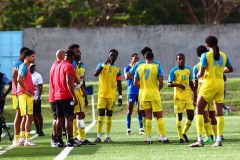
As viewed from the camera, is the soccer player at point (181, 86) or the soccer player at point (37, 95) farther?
the soccer player at point (37, 95)

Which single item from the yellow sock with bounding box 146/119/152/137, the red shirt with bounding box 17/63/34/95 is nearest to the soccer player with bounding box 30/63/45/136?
Result: the red shirt with bounding box 17/63/34/95

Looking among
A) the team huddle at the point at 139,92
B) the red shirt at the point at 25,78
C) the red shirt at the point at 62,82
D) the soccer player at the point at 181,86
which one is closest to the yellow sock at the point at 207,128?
the team huddle at the point at 139,92

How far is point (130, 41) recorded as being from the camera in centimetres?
5106

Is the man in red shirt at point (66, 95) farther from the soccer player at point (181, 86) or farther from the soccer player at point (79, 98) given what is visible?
the soccer player at point (181, 86)

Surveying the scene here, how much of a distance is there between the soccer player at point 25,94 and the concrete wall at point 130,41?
29.5 metres

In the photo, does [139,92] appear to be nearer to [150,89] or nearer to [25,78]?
[150,89]

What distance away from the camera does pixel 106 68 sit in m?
22.3

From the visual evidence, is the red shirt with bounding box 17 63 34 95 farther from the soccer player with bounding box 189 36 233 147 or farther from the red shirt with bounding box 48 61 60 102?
the soccer player with bounding box 189 36 233 147

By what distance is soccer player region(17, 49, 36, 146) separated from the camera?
20875 mm

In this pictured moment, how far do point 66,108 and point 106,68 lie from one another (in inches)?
113

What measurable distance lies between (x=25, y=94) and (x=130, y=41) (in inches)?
1187

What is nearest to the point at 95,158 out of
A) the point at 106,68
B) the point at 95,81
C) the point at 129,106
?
the point at 106,68

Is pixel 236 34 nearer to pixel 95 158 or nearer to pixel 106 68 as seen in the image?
pixel 106 68

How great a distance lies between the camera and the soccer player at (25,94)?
20875 mm
